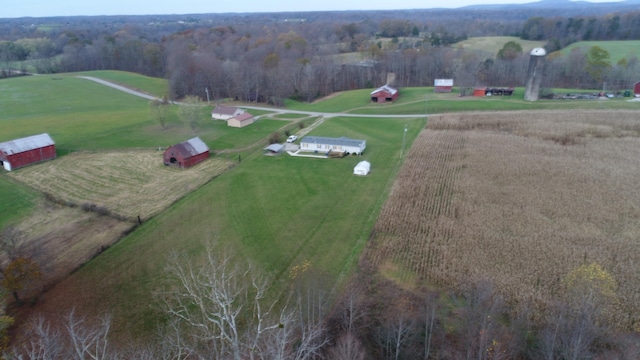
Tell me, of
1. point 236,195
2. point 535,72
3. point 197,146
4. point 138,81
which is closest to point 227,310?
point 236,195

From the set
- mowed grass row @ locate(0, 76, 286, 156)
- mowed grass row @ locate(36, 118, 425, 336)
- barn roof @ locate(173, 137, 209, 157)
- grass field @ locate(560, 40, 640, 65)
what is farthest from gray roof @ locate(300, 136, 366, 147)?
grass field @ locate(560, 40, 640, 65)

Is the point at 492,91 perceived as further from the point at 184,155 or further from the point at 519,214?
the point at 184,155

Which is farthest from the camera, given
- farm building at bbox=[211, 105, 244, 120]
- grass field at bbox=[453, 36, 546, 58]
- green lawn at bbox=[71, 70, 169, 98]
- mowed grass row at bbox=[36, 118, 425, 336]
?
grass field at bbox=[453, 36, 546, 58]

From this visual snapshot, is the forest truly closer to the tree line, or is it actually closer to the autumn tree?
the autumn tree

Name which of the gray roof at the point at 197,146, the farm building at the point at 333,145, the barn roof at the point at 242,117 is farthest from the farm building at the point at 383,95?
the gray roof at the point at 197,146

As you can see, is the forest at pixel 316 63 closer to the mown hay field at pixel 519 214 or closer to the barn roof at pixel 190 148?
the barn roof at pixel 190 148

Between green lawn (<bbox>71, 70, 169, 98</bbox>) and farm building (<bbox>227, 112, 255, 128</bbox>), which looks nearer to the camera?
farm building (<bbox>227, 112, 255, 128</bbox>)

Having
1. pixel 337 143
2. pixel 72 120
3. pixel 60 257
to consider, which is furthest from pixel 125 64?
pixel 60 257
